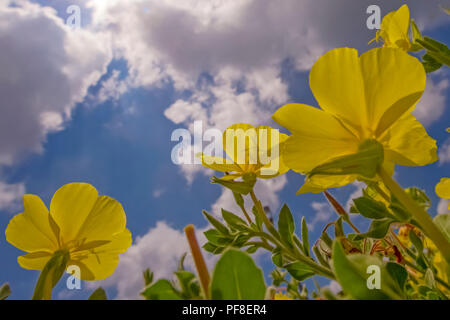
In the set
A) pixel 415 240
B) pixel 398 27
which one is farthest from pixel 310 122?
pixel 398 27

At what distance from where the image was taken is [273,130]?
3.66 ft

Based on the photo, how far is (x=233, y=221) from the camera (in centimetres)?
108

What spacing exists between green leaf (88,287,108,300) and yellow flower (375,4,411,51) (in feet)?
5.50

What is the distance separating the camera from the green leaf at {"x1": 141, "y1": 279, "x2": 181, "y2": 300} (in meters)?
0.48

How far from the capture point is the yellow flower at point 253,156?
Result: 1.08 meters

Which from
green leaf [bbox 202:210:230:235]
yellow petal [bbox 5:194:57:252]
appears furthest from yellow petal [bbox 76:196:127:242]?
green leaf [bbox 202:210:230:235]

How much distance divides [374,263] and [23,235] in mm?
928

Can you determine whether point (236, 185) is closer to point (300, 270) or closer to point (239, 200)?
point (239, 200)

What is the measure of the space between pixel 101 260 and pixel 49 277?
0.31 metres

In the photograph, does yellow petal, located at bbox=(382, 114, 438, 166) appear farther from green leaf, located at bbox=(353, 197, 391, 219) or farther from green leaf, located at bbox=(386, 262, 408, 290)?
green leaf, located at bbox=(386, 262, 408, 290)

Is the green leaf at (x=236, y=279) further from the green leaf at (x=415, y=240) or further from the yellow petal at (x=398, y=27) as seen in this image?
the yellow petal at (x=398, y=27)

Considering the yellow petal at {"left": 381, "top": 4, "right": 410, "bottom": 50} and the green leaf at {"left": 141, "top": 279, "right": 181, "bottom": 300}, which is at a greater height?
the yellow petal at {"left": 381, "top": 4, "right": 410, "bottom": 50}

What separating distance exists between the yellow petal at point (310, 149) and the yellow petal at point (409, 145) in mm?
85
